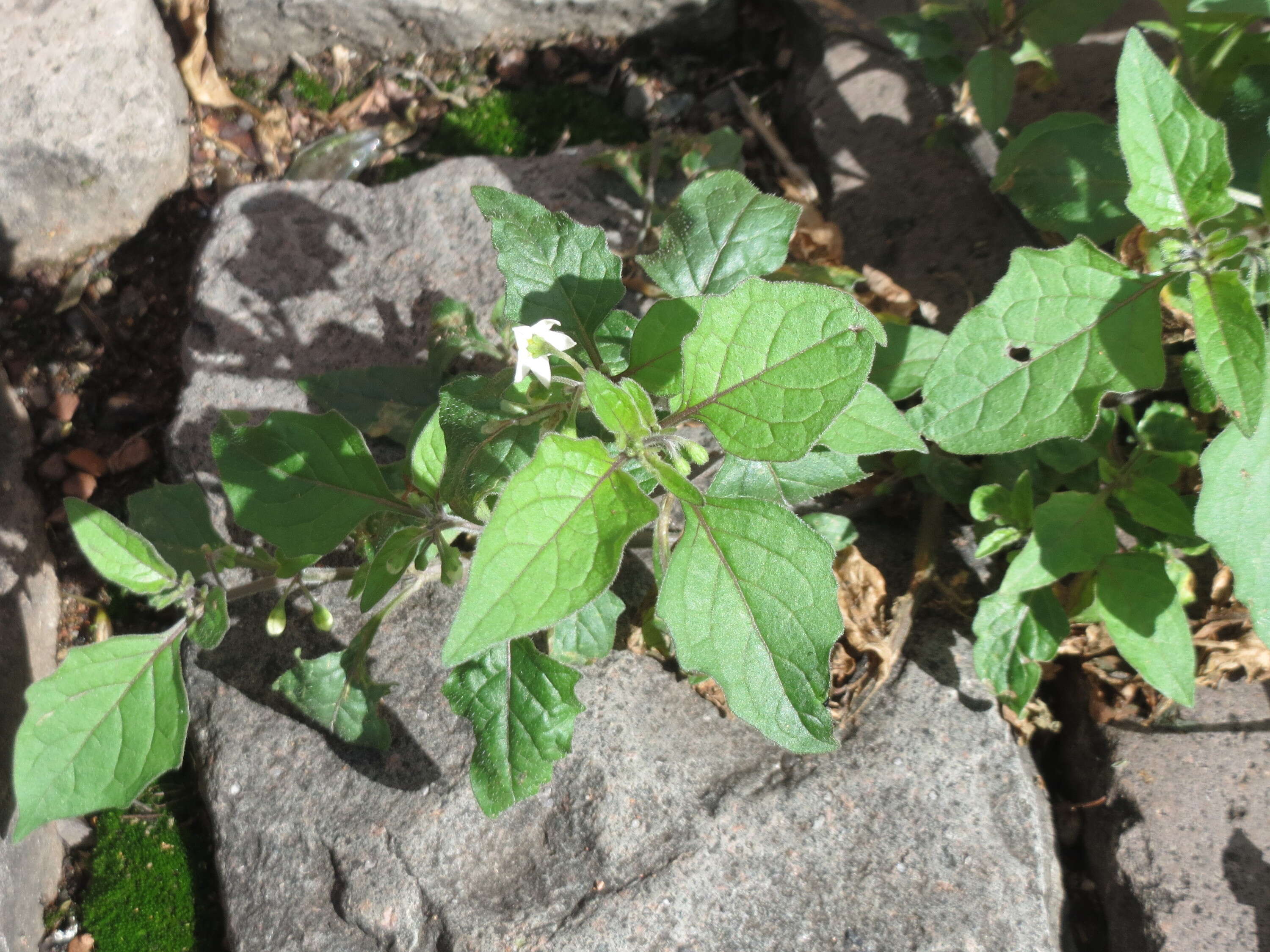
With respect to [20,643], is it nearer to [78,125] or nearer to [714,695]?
[78,125]

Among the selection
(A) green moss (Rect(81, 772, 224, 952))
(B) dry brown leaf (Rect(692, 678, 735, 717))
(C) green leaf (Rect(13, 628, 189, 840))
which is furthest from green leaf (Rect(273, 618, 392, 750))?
(B) dry brown leaf (Rect(692, 678, 735, 717))

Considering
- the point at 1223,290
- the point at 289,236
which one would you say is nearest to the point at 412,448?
the point at 289,236

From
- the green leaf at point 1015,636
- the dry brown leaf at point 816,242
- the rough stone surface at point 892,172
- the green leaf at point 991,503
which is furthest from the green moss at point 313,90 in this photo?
the green leaf at point 1015,636

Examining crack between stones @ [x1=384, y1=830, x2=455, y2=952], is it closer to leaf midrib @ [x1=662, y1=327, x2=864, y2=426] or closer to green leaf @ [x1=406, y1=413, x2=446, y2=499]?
green leaf @ [x1=406, y1=413, x2=446, y2=499]

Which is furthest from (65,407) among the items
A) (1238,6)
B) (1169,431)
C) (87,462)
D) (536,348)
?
(1238,6)

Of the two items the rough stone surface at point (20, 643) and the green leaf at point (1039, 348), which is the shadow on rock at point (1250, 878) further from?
the rough stone surface at point (20, 643)

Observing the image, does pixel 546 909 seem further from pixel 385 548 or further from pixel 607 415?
pixel 607 415
